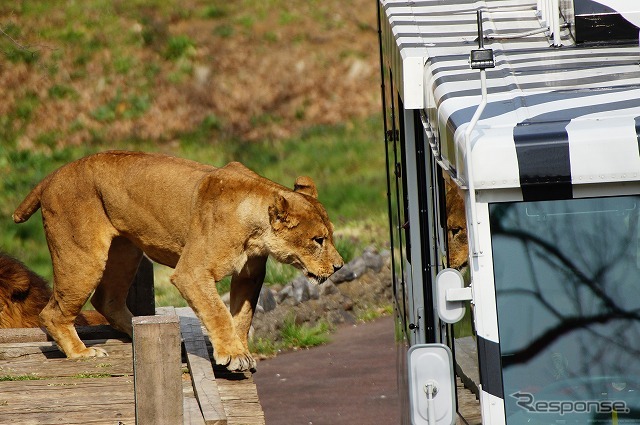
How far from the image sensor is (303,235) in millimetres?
5961

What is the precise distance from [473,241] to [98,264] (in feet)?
11.0

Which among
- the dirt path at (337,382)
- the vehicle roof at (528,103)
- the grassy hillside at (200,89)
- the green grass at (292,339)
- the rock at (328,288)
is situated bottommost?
the dirt path at (337,382)

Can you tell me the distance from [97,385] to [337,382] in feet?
15.3

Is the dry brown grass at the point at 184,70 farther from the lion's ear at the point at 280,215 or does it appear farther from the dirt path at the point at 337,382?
the lion's ear at the point at 280,215

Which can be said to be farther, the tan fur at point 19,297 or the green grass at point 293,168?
the green grass at point 293,168

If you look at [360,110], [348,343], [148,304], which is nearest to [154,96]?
[360,110]

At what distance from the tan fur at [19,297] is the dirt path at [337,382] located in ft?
8.79

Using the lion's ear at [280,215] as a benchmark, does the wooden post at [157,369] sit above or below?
below

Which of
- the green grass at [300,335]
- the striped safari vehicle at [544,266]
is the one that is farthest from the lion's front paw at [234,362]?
the green grass at [300,335]

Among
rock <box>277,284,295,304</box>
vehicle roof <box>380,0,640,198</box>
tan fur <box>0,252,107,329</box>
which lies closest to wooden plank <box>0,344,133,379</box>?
tan fur <box>0,252,107,329</box>

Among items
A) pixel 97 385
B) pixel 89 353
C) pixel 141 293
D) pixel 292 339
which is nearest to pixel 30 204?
pixel 141 293

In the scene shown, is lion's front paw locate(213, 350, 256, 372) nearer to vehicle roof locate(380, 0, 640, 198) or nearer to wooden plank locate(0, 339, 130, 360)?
wooden plank locate(0, 339, 130, 360)

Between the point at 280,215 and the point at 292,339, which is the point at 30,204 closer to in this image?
the point at 280,215

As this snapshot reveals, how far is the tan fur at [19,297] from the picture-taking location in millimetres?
7086
